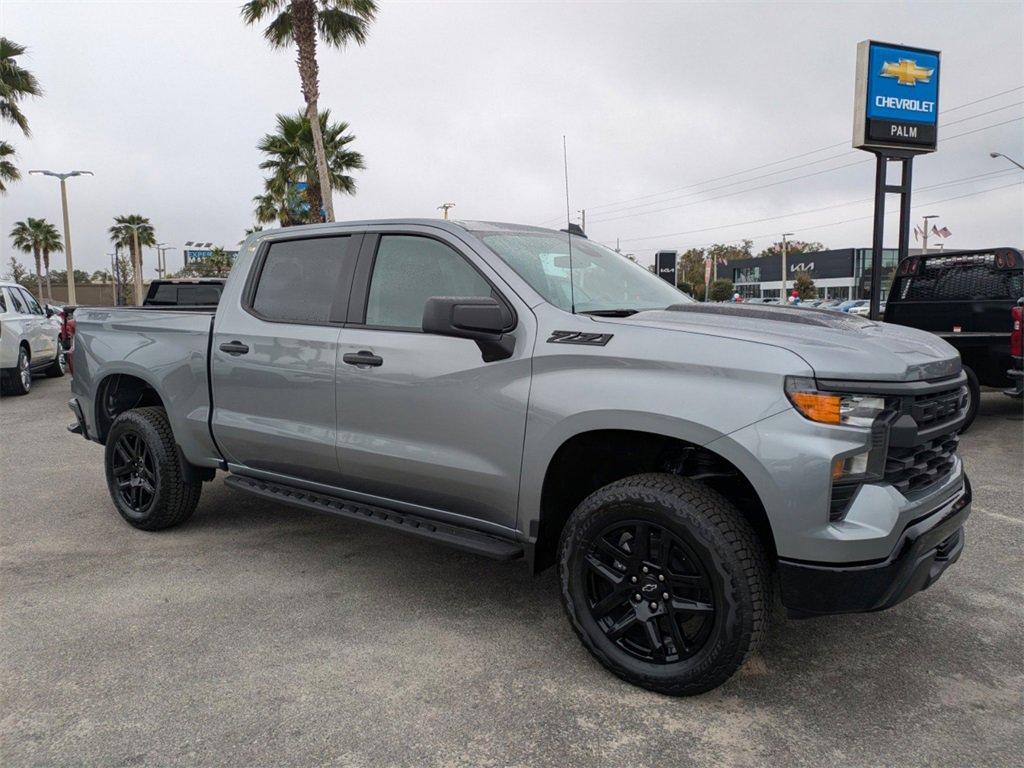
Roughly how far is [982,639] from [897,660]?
49 cm

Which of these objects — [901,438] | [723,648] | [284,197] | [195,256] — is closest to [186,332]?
[723,648]

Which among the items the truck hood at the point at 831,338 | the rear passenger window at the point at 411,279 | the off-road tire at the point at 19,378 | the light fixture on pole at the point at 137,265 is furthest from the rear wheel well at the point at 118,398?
the light fixture on pole at the point at 137,265

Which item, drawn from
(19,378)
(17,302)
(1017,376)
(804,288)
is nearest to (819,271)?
(804,288)

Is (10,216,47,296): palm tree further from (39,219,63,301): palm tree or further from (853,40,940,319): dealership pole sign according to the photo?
(853,40,940,319): dealership pole sign

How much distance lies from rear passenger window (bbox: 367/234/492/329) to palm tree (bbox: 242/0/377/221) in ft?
53.4

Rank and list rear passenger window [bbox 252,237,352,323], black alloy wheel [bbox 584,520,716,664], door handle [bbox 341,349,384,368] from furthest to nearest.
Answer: rear passenger window [bbox 252,237,352,323], door handle [bbox 341,349,384,368], black alloy wheel [bbox 584,520,716,664]

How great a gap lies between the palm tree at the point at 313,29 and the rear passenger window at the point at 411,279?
16264mm

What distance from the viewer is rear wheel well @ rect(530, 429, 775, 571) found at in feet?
9.96

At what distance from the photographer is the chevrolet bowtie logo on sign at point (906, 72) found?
12.6m

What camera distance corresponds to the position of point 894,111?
12.6m

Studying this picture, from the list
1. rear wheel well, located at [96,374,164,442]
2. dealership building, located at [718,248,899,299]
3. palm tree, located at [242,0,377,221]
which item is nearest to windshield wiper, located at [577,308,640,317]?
rear wheel well, located at [96,374,164,442]

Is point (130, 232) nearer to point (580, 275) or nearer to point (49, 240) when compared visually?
point (49, 240)

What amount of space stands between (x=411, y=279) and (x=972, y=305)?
6.95 m

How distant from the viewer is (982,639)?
3.41 m
